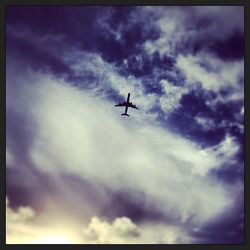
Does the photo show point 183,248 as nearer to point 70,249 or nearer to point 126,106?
point 70,249

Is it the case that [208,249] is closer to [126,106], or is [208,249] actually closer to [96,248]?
[96,248]

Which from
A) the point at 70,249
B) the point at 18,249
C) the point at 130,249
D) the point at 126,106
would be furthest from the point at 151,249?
the point at 126,106

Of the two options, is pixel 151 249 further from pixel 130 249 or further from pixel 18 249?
pixel 18 249

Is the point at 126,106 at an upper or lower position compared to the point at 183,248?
upper

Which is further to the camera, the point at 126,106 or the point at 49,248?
the point at 126,106

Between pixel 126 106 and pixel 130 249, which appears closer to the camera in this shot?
pixel 130 249

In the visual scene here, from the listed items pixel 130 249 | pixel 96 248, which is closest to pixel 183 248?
pixel 130 249

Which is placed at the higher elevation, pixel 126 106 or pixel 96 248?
pixel 126 106
